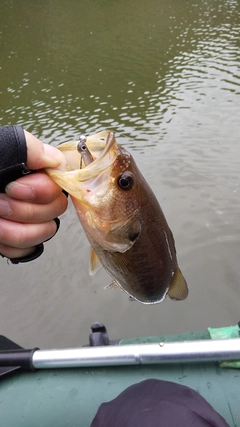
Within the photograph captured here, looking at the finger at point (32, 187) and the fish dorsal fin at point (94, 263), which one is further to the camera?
the fish dorsal fin at point (94, 263)

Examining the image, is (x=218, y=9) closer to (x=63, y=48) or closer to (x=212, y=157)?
(x=63, y=48)

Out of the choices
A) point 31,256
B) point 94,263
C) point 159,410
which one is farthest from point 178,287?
point 31,256

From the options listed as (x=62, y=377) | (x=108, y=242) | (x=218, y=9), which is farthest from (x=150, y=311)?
(x=218, y=9)

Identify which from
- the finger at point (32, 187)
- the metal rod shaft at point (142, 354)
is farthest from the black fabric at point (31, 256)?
the metal rod shaft at point (142, 354)

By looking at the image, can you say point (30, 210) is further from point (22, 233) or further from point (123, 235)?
point (123, 235)

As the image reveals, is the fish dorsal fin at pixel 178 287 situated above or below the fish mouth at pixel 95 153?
below

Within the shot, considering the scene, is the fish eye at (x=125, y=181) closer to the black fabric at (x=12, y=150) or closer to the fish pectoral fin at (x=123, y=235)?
the fish pectoral fin at (x=123, y=235)

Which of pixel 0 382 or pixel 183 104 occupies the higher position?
pixel 0 382

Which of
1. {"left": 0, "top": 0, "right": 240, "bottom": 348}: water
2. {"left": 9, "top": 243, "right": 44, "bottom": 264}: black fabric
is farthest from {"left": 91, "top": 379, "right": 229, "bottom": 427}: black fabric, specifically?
{"left": 0, "top": 0, "right": 240, "bottom": 348}: water
